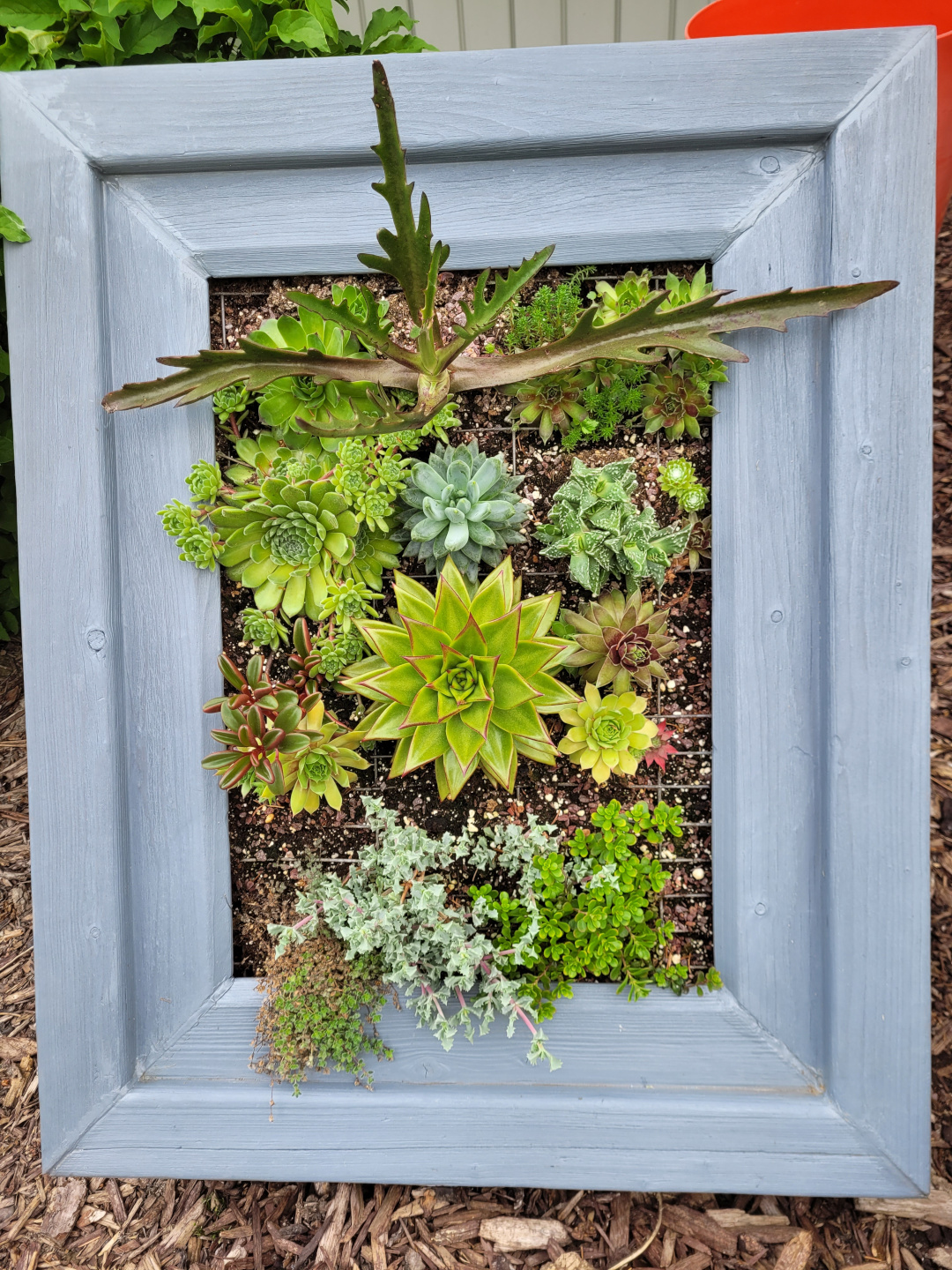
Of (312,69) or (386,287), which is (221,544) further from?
(312,69)

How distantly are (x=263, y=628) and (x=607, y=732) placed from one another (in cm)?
55

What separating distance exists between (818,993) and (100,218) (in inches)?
64.2


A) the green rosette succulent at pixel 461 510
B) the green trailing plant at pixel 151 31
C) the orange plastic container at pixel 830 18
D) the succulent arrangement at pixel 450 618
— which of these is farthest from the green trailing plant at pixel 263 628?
the orange plastic container at pixel 830 18

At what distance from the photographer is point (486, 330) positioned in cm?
111

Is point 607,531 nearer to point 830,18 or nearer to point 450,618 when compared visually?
point 450,618

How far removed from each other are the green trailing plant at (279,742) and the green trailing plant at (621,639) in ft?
1.23

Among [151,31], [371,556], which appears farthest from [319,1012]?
[151,31]

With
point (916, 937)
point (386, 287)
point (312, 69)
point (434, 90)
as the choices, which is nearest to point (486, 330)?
point (386, 287)

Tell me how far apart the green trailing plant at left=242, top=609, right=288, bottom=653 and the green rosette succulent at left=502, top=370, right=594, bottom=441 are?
50 centimetres

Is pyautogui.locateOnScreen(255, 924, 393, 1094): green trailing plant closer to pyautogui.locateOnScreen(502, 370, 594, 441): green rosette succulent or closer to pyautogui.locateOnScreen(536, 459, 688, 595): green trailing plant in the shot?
pyautogui.locateOnScreen(536, 459, 688, 595): green trailing plant

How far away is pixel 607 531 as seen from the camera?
104 cm

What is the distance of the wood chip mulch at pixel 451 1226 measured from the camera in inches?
47.4

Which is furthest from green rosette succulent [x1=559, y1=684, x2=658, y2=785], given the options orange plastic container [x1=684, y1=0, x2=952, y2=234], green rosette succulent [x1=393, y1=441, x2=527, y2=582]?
orange plastic container [x1=684, y1=0, x2=952, y2=234]

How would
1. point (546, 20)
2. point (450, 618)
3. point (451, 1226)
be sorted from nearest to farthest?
point (450, 618)
point (451, 1226)
point (546, 20)
